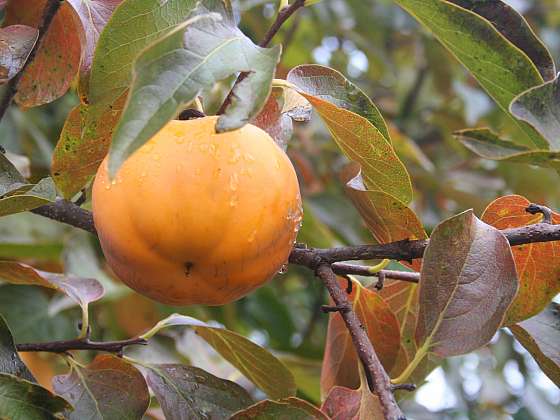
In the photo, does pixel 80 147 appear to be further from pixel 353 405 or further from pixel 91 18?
pixel 353 405

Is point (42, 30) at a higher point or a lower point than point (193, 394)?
higher

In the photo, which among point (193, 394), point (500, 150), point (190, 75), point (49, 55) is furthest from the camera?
point (49, 55)

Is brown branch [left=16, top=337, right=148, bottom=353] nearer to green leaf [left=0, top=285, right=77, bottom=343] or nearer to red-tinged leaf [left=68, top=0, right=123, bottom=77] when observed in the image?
red-tinged leaf [left=68, top=0, right=123, bottom=77]

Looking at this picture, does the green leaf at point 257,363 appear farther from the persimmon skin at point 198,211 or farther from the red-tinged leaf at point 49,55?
the red-tinged leaf at point 49,55

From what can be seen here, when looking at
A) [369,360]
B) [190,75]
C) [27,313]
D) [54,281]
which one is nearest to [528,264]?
[369,360]

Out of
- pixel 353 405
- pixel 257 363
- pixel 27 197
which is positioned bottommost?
pixel 257 363

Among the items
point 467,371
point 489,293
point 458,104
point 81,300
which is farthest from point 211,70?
point 467,371
